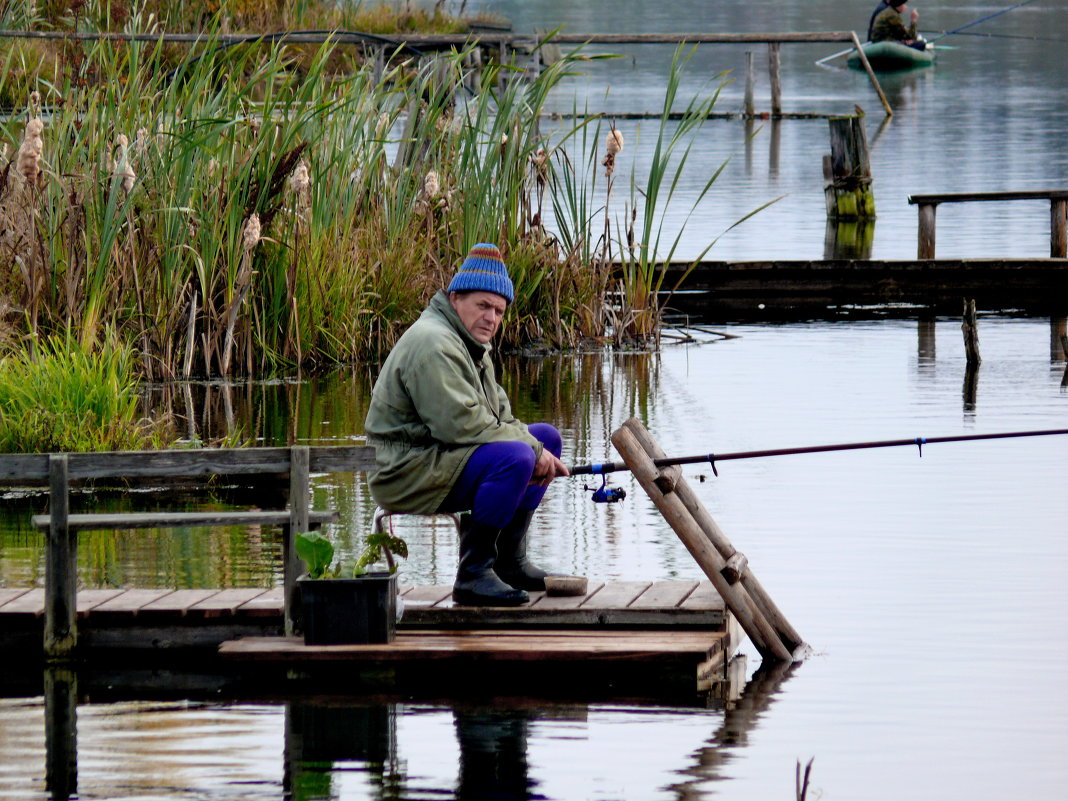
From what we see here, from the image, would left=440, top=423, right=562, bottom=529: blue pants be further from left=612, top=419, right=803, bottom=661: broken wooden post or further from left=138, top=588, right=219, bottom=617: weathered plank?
left=138, top=588, right=219, bottom=617: weathered plank

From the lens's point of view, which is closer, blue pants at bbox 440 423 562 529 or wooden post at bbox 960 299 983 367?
blue pants at bbox 440 423 562 529

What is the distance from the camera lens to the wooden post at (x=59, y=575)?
7.02 metres

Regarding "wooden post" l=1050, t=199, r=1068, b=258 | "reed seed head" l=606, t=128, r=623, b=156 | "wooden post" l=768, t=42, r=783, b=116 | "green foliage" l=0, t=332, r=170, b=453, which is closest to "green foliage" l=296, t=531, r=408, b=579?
"green foliage" l=0, t=332, r=170, b=453

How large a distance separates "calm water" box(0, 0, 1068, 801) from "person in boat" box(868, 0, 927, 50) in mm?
33924

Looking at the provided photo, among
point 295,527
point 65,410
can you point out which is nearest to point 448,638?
point 295,527

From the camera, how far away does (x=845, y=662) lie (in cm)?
706

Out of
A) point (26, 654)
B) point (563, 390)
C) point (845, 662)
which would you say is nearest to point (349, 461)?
point (26, 654)

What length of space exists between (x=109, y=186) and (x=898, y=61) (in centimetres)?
4300

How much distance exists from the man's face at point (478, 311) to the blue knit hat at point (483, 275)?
0.02 meters

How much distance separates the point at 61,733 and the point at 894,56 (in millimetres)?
48523

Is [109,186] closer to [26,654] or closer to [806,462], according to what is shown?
[806,462]

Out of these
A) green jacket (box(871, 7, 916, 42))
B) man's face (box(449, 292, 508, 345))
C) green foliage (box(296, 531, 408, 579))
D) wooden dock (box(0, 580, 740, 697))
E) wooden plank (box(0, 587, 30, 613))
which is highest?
green jacket (box(871, 7, 916, 42))

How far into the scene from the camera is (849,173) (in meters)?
23.9

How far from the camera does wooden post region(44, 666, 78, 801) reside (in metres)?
5.82
